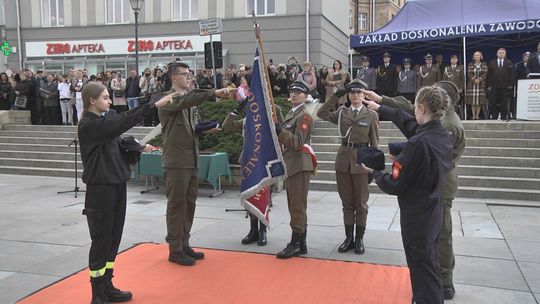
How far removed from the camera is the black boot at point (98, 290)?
4.02 meters

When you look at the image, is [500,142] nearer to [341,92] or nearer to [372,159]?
[341,92]

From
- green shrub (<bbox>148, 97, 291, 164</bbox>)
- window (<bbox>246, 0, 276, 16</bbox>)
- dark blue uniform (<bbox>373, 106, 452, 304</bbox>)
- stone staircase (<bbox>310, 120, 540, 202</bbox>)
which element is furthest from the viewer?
window (<bbox>246, 0, 276, 16</bbox>)

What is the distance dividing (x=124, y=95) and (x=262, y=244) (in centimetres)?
1093

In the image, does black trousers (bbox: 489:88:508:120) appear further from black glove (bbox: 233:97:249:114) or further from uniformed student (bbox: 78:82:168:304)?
uniformed student (bbox: 78:82:168:304)

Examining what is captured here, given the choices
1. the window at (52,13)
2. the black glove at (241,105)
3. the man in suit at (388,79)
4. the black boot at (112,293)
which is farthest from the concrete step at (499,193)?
the window at (52,13)

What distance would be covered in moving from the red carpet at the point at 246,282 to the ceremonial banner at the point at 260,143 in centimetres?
86

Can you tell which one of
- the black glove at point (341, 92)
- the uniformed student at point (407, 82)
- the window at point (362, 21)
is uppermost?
the window at point (362, 21)

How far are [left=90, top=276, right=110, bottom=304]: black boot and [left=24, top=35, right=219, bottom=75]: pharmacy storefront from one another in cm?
2038

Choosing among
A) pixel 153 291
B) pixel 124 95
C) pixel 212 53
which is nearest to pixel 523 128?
pixel 212 53

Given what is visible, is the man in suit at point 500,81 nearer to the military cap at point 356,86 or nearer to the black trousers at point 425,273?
the military cap at point 356,86

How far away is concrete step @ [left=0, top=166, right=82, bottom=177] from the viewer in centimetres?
1203

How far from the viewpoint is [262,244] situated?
5961 mm

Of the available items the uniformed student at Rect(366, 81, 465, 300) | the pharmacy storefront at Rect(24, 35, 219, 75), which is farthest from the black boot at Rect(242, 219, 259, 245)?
the pharmacy storefront at Rect(24, 35, 219, 75)

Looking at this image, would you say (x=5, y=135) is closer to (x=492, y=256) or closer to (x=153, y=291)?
(x=153, y=291)
